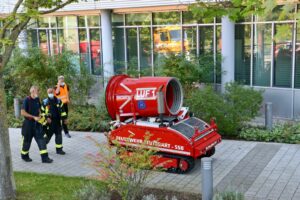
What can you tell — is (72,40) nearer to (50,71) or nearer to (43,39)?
(43,39)

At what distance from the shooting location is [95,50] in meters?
18.6

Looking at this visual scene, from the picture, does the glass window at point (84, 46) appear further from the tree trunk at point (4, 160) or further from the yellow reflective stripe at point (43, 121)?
the tree trunk at point (4, 160)

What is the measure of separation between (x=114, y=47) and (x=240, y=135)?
861 cm

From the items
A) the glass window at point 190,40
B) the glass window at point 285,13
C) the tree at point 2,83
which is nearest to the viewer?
the glass window at point 285,13

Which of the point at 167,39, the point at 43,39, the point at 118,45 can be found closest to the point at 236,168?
the point at 167,39

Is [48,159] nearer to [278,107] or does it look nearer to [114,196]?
[114,196]

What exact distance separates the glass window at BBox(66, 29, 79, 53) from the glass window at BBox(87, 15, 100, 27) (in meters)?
1.00

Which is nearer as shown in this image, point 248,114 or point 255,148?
point 255,148

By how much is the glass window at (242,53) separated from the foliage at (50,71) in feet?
16.9

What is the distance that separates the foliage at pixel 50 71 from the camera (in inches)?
561

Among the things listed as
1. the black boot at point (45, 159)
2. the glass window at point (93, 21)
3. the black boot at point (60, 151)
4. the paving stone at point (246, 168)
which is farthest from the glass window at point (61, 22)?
the paving stone at point (246, 168)

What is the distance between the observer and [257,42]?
1394 centimetres

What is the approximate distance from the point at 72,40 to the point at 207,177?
47.7 feet

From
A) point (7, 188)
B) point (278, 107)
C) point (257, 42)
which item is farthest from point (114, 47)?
point (7, 188)
